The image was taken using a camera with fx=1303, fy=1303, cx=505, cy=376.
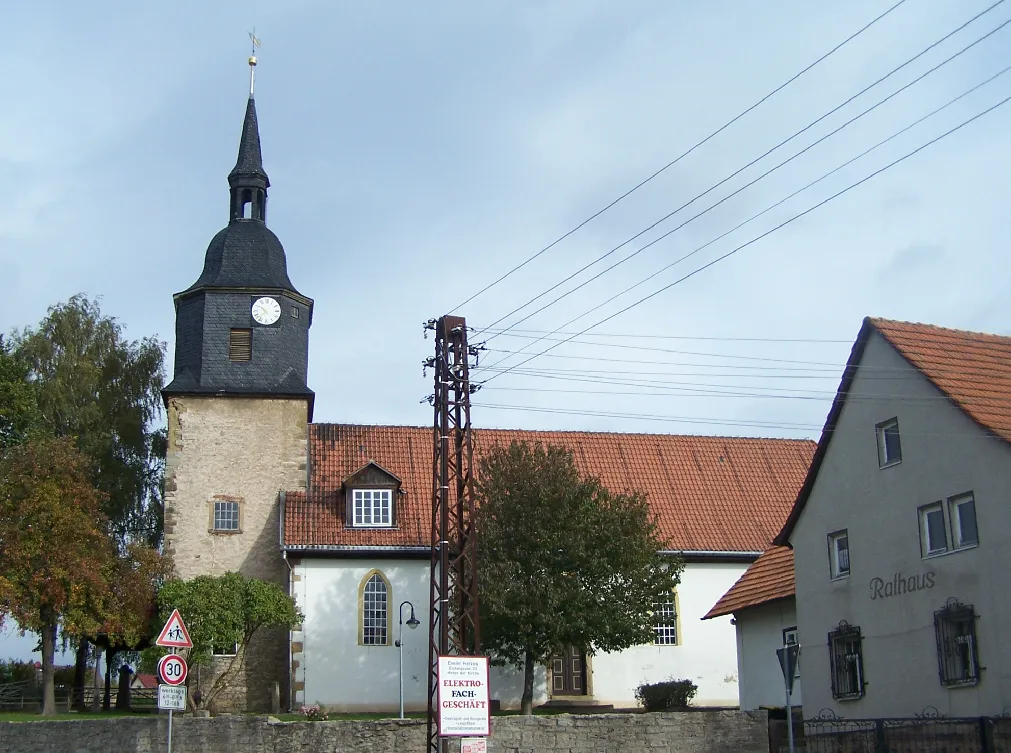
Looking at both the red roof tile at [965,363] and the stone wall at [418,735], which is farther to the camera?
the stone wall at [418,735]

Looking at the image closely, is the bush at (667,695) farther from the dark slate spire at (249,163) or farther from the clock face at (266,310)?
the dark slate spire at (249,163)

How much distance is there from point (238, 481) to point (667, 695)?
45.2ft

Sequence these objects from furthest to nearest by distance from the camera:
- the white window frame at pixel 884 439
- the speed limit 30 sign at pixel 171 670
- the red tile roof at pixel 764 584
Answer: the red tile roof at pixel 764 584 < the white window frame at pixel 884 439 < the speed limit 30 sign at pixel 171 670

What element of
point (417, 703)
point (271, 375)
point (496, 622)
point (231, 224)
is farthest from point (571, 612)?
point (231, 224)

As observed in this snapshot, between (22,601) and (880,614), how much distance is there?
20.6m

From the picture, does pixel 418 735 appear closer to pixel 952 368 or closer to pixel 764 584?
pixel 764 584

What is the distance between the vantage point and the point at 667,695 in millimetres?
34281

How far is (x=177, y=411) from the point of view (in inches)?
1505

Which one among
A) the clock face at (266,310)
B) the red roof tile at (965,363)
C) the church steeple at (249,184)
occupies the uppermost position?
the church steeple at (249,184)

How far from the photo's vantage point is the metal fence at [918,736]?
2075cm

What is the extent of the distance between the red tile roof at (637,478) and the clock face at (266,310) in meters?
3.95

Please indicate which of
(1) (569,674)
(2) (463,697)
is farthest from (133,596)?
(2) (463,697)

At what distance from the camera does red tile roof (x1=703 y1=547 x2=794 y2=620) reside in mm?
30375

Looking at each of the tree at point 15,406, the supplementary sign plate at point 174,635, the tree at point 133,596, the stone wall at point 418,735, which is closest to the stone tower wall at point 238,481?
the tree at point 133,596
